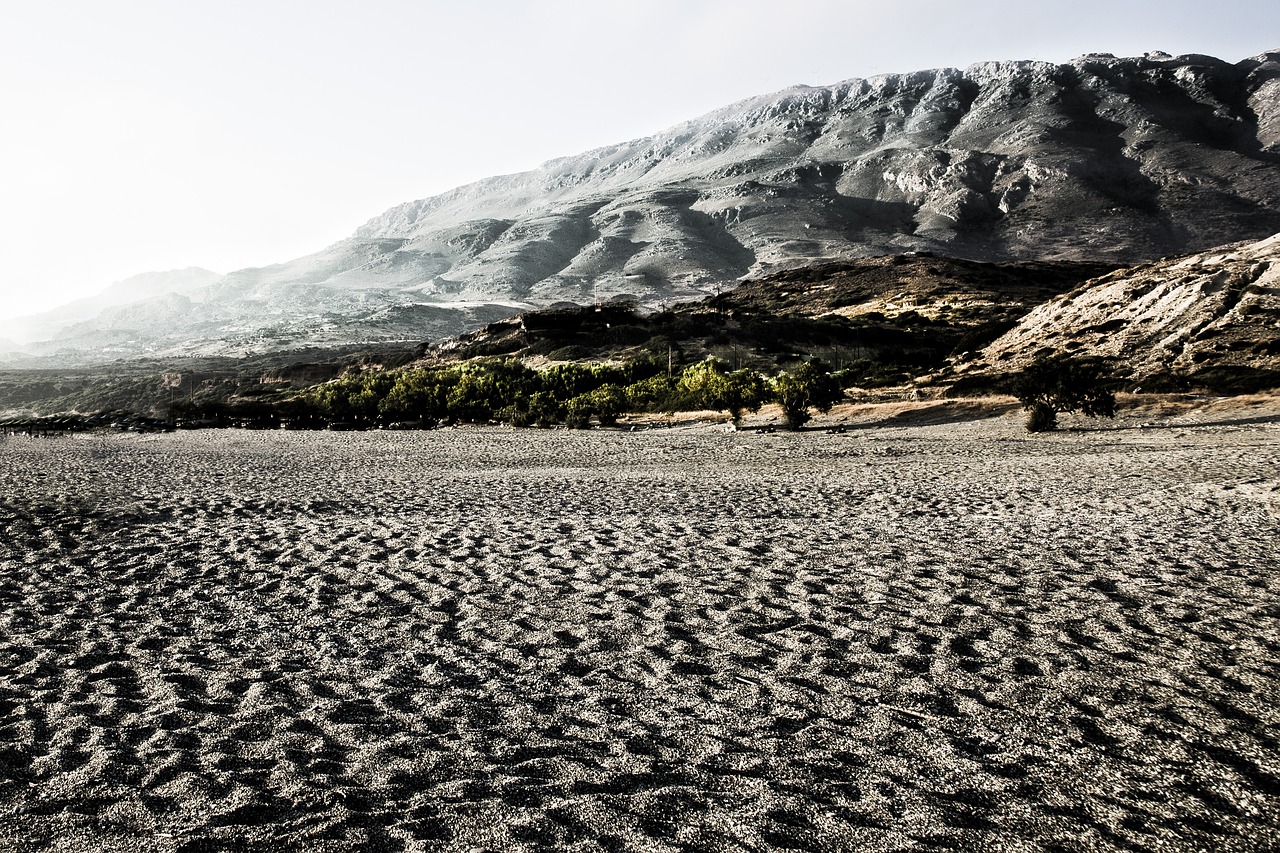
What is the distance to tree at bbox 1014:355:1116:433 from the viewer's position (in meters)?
20.4

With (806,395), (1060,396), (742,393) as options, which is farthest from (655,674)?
(742,393)

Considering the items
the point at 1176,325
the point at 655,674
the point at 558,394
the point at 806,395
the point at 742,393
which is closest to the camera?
the point at 655,674

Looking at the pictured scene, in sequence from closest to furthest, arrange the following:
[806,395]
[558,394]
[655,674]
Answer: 1. [655,674]
2. [806,395]
3. [558,394]

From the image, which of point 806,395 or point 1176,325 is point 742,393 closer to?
point 806,395

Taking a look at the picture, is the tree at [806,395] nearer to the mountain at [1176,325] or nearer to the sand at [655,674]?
the mountain at [1176,325]

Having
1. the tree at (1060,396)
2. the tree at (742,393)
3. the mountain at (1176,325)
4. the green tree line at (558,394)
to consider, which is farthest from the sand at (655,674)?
the mountain at (1176,325)

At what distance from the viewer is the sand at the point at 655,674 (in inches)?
147

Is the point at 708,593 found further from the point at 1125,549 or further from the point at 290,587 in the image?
the point at 1125,549

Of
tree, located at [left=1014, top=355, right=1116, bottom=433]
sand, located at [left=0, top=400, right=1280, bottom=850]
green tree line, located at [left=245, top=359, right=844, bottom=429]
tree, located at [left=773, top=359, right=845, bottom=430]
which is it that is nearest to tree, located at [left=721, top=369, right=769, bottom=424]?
green tree line, located at [left=245, top=359, right=844, bottom=429]

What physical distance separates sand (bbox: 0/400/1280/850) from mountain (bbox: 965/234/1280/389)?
16.2 m

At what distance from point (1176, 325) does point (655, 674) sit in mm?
31923

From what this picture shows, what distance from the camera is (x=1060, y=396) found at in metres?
21.0

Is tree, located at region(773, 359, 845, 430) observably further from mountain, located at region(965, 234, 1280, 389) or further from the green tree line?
mountain, located at region(965, 234, 1280, 389)

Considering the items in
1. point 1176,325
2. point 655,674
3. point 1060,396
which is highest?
point 1176,325
